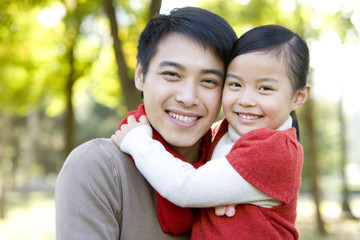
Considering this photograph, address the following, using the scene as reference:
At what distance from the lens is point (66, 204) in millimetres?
1686

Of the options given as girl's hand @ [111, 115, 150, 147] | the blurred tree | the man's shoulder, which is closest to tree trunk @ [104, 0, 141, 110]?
the blurred tree

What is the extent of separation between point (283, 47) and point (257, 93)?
0.90 ft

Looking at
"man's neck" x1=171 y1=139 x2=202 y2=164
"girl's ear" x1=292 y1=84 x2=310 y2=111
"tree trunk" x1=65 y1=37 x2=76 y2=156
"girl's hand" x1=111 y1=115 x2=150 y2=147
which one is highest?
"girl's ear" x1=292 y1=84 x2=310 y2=111

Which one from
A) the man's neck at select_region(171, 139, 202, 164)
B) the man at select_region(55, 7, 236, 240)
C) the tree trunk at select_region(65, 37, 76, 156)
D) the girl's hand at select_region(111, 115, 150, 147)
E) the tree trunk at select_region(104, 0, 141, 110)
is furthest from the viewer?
the tree trunk at select_region(65, 37, 76, 156)

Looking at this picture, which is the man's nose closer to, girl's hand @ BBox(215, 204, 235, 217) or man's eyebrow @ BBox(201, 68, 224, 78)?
man's eyebrow @ BBox(201, 68, 224, 78)

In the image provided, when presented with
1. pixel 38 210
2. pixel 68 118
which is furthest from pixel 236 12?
pixel 38 210

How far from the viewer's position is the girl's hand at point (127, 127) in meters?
2.06

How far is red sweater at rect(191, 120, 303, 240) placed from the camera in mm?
1859

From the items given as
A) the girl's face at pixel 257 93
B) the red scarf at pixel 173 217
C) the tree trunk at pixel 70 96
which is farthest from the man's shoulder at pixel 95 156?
the tree trunk at pixel 70 96

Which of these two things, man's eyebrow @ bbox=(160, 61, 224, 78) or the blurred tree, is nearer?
man's eyebrow @ bbox=(160, 61, 224, 78)

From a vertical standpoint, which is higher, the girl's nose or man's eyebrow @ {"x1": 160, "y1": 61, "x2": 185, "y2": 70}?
man's eyebrow @ {"x1": 160, "y1": 61, "x2": 185, "y2": 70}

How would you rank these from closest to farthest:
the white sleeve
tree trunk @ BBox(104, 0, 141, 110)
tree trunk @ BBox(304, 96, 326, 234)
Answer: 1. the white sleeve
2. tree trunk @ BBox(104, 0, 141, 110)
3. tree trunk @ BBox(304, 96, 326, 234)

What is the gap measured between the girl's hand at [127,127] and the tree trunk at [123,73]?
3.35m

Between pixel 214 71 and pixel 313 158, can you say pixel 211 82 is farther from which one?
pixel 313 158
